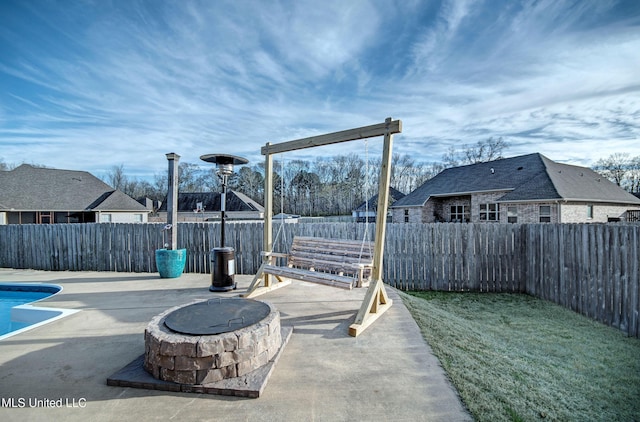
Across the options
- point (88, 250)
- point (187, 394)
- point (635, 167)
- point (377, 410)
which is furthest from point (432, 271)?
point (635, 167)

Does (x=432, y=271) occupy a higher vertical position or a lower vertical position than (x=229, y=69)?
lower

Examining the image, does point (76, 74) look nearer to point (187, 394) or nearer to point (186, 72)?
point (186, 72)

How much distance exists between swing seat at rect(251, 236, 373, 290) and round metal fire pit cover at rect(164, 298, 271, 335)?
3.92 feet

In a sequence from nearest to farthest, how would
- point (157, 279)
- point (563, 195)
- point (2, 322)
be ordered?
point (2, 322) < point (157, 279) < point (563, 195)

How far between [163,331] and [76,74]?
28.0 ft

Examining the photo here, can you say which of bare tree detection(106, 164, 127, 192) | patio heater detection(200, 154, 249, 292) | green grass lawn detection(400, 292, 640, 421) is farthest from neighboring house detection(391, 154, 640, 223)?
bare tree detection(106, 164, 127, 192)

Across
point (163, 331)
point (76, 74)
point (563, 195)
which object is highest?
point (76, 74)

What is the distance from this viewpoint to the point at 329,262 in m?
4.71

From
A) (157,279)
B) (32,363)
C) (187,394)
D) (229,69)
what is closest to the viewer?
(187,394)

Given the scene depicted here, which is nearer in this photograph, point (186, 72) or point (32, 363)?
point (32, 363)

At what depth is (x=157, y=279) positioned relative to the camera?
22.7ft

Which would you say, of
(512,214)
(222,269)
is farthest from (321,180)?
(222,269)

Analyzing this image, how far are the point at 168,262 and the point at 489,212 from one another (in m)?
18.2

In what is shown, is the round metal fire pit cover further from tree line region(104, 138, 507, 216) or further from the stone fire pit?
tree line region(104, 138, 507, 216)
